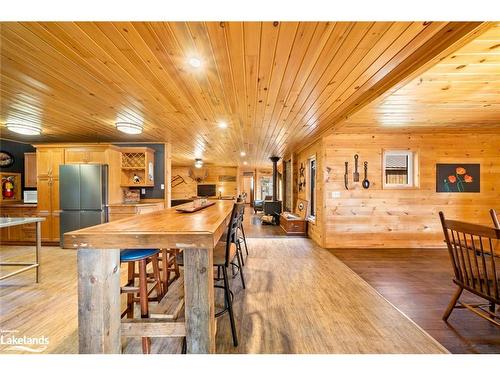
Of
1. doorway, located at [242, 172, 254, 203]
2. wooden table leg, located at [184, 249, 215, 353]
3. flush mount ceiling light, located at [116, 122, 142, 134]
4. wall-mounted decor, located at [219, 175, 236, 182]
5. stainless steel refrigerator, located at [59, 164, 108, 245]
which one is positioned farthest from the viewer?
doorway, located at [242, 172, 254, 203]

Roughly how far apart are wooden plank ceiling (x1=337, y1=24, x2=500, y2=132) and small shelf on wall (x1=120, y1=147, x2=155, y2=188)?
170 inches

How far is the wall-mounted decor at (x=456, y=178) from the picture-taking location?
4.30 metres

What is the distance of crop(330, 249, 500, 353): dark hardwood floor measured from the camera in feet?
5.93

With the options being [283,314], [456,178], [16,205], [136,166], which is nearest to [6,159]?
[16,205]

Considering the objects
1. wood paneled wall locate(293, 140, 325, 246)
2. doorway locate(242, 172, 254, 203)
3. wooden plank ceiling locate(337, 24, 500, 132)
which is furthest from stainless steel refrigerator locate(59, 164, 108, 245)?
doorway locate(242, 172, 254, 203)

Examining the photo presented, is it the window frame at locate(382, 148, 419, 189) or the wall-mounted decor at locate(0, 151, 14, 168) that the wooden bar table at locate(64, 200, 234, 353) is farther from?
the wall-mounted decor at locate(0, 151, 14, 168)

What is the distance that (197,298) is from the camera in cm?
125

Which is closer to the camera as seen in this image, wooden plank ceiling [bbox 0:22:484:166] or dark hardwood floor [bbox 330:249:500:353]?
wooden plank ceiling [bbox 0:22:484:166]

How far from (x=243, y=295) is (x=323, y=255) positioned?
6.75 ft

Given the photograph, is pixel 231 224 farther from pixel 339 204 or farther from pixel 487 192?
pixel 487 192

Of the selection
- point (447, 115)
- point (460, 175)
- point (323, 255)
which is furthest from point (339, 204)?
point (460, 175)

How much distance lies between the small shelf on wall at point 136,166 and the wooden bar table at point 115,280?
158 inches

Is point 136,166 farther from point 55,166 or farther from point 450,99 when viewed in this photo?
Result: point 450,99

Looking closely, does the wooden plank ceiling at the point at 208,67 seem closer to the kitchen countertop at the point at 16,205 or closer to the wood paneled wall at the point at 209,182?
the kitchen countertop at the point at 16,205
